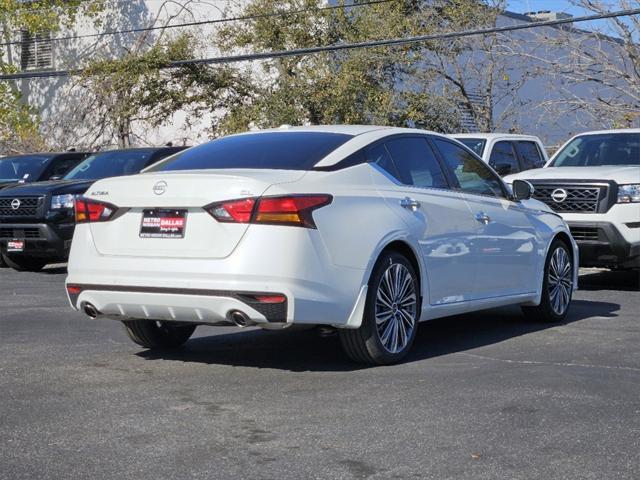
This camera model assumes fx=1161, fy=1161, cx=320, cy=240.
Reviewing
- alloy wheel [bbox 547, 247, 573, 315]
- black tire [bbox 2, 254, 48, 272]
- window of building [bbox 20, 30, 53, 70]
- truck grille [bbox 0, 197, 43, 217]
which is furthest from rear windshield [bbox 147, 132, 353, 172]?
window of building [bbox 20, 30, 53, 70]

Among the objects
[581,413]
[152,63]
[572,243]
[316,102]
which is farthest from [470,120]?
[581,413]

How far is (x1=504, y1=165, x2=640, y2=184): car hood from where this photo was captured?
1295 centimetres

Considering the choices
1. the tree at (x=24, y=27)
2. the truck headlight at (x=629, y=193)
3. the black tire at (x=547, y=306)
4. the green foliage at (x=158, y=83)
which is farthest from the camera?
the tree at (x=24, y=27)

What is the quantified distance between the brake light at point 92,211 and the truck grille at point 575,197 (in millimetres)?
6719

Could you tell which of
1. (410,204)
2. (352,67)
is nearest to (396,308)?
(410,204)

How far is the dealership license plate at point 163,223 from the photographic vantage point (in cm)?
718

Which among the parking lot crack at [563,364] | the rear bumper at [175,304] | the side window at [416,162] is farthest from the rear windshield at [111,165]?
the parking lot crack at [563,364]

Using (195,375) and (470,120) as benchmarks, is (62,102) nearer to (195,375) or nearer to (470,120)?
(470,120)

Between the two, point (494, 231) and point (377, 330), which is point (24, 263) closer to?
point (494, 231)

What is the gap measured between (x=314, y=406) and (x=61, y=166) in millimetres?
13072

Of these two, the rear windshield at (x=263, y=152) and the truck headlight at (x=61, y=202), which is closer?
the rear windshield at (x=263, y=152)

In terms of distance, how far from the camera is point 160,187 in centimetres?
729

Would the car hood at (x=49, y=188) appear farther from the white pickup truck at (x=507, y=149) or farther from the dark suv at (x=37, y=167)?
the white pickup truck at (x=507, y=149)

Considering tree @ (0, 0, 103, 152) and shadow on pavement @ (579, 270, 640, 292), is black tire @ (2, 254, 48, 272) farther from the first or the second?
tree @ (0, 0, 103, 152)
